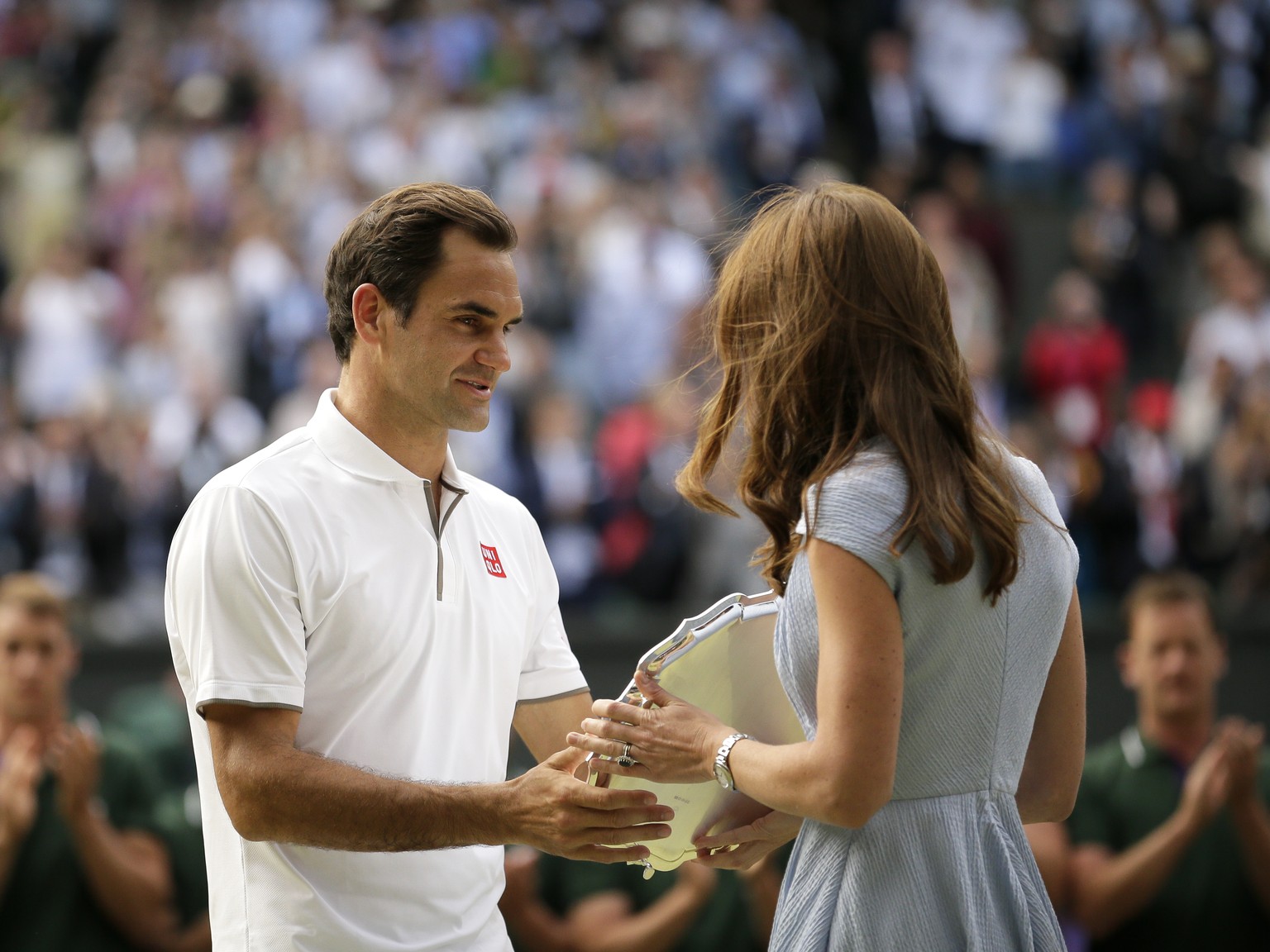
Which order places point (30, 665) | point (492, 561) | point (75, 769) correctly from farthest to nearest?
point (30, 665) < point (75, 769) < point (492, 561)

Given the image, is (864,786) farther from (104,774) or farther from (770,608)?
(104,774)

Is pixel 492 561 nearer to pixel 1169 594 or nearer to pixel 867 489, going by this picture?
pixel 867 489

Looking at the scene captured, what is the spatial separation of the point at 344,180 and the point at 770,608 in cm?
940

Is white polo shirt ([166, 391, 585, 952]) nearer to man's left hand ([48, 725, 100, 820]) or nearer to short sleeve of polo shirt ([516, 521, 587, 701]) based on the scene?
short sleeve of polo shirt ([516, 521, 587, 701])

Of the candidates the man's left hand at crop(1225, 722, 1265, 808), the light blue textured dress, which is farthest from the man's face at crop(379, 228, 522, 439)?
the man's left hand at crop(1225, 722, 1265, 808)

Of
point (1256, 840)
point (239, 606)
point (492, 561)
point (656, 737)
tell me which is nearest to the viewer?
point (656, 737)

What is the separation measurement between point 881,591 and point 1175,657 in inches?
120

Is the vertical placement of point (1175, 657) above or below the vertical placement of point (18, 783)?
above

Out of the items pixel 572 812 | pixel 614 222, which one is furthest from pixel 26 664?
pixel 614 222

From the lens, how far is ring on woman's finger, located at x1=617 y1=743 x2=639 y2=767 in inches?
92.0

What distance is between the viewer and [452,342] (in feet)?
8.82

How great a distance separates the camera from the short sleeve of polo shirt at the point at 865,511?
2051 millimetres

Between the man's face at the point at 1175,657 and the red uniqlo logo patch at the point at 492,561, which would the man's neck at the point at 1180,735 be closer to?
the man's face at the point at 1175,657

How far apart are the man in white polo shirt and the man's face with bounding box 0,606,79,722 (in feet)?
8.13
